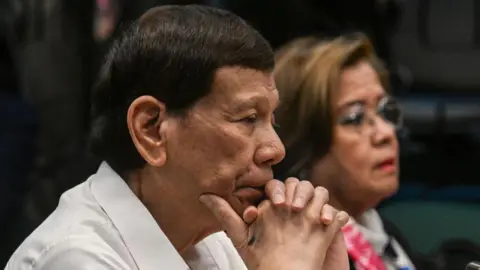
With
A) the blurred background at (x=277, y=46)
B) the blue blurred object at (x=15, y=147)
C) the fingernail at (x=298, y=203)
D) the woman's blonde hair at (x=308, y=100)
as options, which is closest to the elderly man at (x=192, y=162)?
the fingernail at (x=298, y=203)

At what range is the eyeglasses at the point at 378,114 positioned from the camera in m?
2.06

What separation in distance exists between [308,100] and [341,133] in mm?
95

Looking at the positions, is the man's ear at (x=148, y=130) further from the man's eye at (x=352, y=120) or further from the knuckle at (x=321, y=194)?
the man's eye at (x=352, y=120)

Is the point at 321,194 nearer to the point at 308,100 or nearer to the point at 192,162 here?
the point at 192,162

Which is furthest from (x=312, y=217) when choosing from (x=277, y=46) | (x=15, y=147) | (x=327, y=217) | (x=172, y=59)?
(x=15, y=147)

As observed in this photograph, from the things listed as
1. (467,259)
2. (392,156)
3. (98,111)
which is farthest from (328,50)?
(98,111)

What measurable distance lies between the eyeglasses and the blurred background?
332 mm

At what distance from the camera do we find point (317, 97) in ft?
6.65

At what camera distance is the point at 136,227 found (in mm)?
1359

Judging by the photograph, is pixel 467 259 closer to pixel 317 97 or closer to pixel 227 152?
pixel 317 97

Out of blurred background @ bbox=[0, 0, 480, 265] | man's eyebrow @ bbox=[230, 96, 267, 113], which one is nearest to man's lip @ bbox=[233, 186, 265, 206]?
man's eyebrow @ bbox=[230, 96, 267, 113]

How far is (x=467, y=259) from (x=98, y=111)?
90 centimetres

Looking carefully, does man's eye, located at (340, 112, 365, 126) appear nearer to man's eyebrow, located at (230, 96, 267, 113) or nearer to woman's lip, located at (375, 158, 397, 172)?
woman's lip, located at (375, 158, 397, 172)

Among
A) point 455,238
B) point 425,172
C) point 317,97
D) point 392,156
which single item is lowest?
point 425,172
